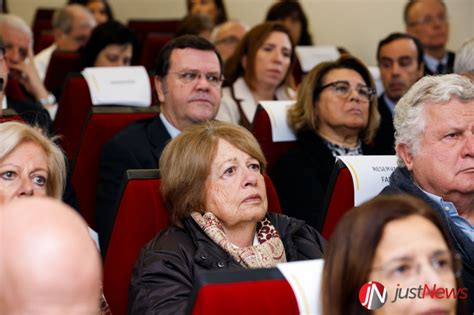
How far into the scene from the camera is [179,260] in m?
2.17

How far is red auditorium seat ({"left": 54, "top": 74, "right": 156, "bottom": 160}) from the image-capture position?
3770 mm

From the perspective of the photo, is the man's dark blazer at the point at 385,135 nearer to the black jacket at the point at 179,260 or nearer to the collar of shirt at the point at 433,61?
the collar of shirt at the point at 433,61

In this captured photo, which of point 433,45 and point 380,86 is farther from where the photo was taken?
point 433,45

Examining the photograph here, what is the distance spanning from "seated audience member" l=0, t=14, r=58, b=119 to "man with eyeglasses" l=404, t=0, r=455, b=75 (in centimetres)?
219

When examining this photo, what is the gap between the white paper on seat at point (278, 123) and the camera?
333cm

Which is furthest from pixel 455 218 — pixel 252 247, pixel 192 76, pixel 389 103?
pixel 389 103

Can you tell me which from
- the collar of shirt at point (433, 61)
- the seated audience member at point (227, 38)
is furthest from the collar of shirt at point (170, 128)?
the collar of shirt at point (433, 61)

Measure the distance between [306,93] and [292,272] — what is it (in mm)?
1892

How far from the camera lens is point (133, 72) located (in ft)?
12.6

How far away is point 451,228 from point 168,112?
139 centimetres

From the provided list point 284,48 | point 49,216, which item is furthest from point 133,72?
point 49,216

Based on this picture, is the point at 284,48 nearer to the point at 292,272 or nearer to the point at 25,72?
the point at 25,72

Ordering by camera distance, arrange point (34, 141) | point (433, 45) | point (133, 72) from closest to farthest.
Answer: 1. point (34, 141)
2. point (133, 72)
3. point (433, 45)

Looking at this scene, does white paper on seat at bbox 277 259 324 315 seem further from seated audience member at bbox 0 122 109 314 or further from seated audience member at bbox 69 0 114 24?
seated audience member at bbox 69 0 114 24
